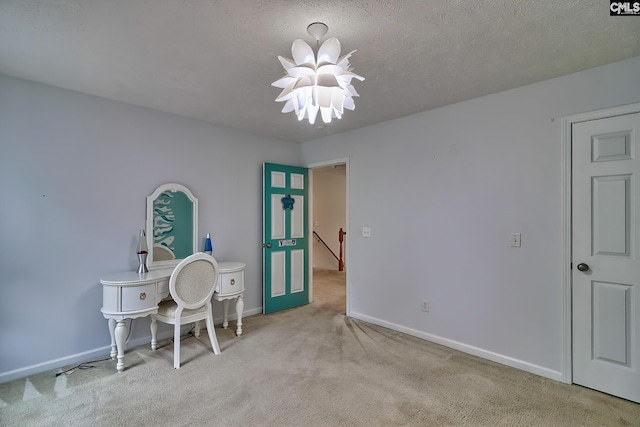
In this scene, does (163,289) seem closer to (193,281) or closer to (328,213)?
(193,281)

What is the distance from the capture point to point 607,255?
7.63 feet

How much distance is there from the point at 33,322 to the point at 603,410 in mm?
4384

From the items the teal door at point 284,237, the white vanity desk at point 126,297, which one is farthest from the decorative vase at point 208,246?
the teal door at point 284,237

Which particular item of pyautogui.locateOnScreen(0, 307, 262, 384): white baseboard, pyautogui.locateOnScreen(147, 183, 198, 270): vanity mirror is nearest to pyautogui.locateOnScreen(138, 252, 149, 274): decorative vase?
pyautogui.locateOnScreen(147, 183, 198, 270): vanity mirror

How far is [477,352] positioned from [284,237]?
2.69m

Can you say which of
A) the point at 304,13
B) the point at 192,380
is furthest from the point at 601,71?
the point at 192,380

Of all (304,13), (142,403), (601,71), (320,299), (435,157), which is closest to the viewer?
(304,13)

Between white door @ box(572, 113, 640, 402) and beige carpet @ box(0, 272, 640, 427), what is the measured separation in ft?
0.76

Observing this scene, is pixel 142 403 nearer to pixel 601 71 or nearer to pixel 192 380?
pixel 192 380

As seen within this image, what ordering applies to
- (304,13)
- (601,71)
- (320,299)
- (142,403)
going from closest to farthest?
(304,13), (142,403), (601,71), (320,299)

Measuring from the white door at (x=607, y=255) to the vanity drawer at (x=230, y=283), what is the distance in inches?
121

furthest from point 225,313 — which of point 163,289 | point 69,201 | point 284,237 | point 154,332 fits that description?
point 69,201

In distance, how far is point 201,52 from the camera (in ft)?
7.05

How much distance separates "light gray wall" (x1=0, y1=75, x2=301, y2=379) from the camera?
100 inches
